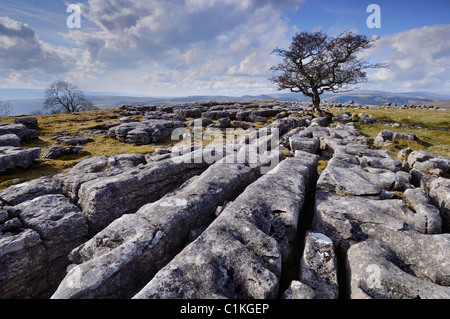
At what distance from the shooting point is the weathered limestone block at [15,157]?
17812mm

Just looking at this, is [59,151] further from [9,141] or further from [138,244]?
[138,244]

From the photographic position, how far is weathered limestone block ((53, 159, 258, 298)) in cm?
590

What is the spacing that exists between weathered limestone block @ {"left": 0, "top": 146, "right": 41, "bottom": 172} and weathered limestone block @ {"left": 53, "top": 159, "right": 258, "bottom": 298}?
17.3m

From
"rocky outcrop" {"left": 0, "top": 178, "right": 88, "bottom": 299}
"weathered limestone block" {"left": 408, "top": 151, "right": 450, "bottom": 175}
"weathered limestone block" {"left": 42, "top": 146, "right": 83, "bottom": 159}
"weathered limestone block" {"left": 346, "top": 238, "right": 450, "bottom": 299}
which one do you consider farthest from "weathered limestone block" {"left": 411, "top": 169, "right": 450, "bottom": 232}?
"weathered limestone block" {"left": 42, "top": 146, "right": 83, "bottom": 159}

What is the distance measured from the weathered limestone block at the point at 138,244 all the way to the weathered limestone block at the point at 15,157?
1729cm

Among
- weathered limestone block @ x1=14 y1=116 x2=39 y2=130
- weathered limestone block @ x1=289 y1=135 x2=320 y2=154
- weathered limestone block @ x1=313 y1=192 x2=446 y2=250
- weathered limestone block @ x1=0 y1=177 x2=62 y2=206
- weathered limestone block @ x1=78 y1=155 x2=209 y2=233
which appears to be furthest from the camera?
weathered limestone block @ x1=14 y1=116 x2=39 y2=130

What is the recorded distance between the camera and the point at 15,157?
18.6 metres

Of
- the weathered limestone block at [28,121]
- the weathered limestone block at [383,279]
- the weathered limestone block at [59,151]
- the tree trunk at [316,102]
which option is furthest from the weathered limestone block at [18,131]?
the tree trunk at [316,102]

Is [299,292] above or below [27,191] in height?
below

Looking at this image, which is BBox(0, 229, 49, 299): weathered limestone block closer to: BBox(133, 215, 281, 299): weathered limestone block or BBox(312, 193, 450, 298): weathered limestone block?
BBox(133, 215, 281, 299): weathered limestone block

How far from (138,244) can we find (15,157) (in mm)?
20624

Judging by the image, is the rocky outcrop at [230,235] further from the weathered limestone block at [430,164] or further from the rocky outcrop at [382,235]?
the weathered limestone block at [430,164]

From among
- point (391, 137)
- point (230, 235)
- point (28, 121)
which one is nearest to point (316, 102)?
point (391, 137)
